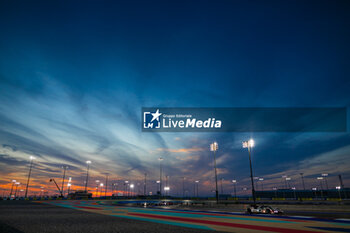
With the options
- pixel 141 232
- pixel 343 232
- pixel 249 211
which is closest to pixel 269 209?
pixel 249 211

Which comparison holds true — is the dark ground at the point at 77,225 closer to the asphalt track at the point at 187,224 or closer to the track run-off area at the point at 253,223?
the asphalt track at the point at 187,224

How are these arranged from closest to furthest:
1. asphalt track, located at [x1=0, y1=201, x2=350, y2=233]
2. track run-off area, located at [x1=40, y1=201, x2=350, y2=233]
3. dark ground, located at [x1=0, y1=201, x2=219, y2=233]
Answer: dark ground, located at [x1=0, y1=201, x2=219, y2=233]
asphalt track, located at [x1=0, y1=201, x2=350, y2=233]
track run-off area, located at [x1=40, y1=201, x2=350, y2=233]

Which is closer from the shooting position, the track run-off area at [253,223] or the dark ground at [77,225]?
the dark ground at [77,225]

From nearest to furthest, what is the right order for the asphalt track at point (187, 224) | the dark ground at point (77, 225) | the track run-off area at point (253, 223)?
the dark ground at point (77, 225) → the asphalt track at point (187, 224) → the track run-off area at point (253, 223)

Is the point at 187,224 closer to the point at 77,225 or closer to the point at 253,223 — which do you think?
the point at 253,223

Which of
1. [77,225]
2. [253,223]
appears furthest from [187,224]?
[77,225]

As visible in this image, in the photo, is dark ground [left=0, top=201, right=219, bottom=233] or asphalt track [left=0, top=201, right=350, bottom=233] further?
asphalt track [left=0, top=201, right=350, bottom=233]

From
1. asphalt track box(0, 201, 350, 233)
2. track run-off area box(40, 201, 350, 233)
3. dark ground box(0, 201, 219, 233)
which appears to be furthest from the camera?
track run-off area box(40, 201, 350, 233)

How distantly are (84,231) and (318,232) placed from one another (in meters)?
11.5

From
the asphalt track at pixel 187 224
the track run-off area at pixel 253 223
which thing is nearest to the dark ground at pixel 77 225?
the asphalt track at pixel 187 224

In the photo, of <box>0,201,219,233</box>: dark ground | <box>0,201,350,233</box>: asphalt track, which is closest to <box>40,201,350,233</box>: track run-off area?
<box>0,201,350,233</box>: asphalt track

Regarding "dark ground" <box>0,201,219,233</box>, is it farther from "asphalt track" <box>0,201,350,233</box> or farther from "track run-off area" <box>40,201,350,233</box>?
"track run-off area" <box>40,201,350,233</box>

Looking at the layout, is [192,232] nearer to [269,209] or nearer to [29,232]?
[29,232]

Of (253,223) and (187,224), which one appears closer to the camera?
(187,224)
